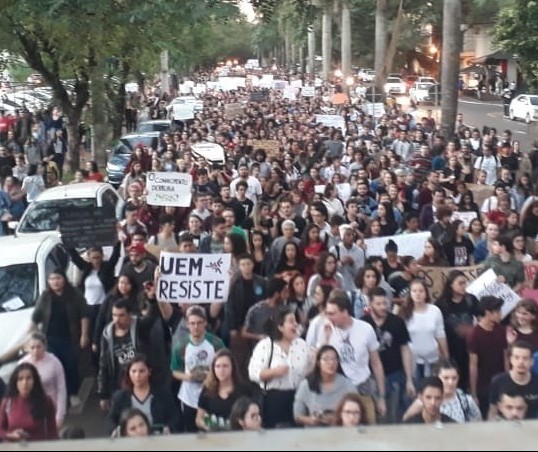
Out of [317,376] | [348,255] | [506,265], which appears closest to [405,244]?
[348,255]

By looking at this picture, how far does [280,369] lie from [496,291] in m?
2.71

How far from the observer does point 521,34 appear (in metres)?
40.8

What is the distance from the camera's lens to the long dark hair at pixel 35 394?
6508 millimetres

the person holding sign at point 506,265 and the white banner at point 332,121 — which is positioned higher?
the person holding sign at point 506,265

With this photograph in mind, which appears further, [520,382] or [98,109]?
[98,109]

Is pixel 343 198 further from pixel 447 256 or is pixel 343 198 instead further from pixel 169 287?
pixel 169 287

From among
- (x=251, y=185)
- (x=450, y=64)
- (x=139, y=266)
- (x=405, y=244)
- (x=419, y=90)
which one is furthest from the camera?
(x=419, y=90)

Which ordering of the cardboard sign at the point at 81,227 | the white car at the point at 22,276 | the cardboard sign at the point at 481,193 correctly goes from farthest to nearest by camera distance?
1. the cardboard sign at the point at 481,193
2. the cardboard sign at the point at 81,227
3. the white car at the point at 22,276

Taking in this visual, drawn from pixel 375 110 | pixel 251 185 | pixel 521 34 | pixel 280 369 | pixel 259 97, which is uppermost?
pixel 280 369

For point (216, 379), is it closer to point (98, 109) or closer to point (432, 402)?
point (432, 402)

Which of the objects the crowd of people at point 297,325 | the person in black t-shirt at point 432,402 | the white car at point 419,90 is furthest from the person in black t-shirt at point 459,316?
the white car at point 419,90

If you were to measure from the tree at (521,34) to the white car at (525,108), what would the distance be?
4.17 metres

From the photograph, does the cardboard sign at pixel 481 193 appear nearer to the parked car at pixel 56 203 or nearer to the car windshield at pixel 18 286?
the parked car at pixel 56 203

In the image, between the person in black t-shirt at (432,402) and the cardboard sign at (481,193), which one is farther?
the cardboard sign at (481,193)
